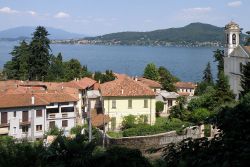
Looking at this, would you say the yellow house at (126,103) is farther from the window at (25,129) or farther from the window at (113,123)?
the window at (25,129)

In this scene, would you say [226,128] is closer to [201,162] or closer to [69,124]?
[201,162]

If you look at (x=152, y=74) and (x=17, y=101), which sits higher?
(x=152, y=74)

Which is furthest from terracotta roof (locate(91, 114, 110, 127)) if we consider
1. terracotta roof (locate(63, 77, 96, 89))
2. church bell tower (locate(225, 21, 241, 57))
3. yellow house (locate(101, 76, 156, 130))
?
church bell tower (locate(225, 21, 241, 57))

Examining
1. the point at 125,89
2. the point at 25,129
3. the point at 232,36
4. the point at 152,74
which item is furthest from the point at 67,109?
the point at 152,74

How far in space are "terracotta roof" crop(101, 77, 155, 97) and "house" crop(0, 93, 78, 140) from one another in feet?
10.7

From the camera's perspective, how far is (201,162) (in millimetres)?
5410

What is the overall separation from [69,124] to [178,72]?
102993mm

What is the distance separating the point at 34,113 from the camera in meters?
33.1

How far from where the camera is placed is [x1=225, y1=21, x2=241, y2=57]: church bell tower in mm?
42406

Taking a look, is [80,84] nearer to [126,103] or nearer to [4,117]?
[126,103]

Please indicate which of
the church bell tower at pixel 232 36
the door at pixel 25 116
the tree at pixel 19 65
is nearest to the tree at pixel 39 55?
the tree at pixel 19 65

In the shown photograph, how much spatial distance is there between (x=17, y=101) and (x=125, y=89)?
820cm

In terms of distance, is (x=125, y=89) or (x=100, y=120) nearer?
(x=100, y=120)

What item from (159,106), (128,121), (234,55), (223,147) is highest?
(234,55)
